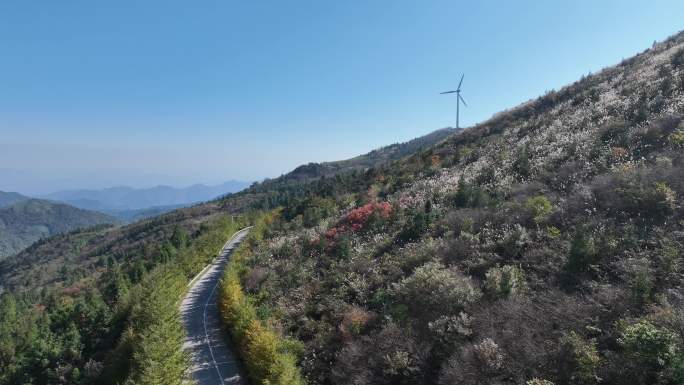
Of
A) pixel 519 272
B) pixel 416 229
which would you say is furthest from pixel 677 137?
pixel 416 229

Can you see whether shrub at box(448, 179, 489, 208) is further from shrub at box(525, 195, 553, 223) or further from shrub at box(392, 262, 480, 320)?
shrub at box(392, 262, 480, 320)

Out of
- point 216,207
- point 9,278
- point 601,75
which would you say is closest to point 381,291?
point 601,75

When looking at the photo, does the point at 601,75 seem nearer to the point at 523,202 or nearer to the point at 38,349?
the point at 523,202

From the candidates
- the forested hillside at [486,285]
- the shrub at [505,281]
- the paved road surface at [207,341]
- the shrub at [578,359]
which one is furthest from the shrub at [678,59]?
the paved road surface at [207,341]

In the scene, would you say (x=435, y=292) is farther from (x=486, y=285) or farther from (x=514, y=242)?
(x=514, y=242)

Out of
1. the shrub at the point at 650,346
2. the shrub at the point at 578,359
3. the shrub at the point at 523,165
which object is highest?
the shrub at the point at 523,165

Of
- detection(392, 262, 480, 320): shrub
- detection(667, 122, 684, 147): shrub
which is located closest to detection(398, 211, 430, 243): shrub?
detection(392, 262, 480, 320): shrub

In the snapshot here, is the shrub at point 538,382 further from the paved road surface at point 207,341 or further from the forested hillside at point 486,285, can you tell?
the paved road surface at point 207,341
